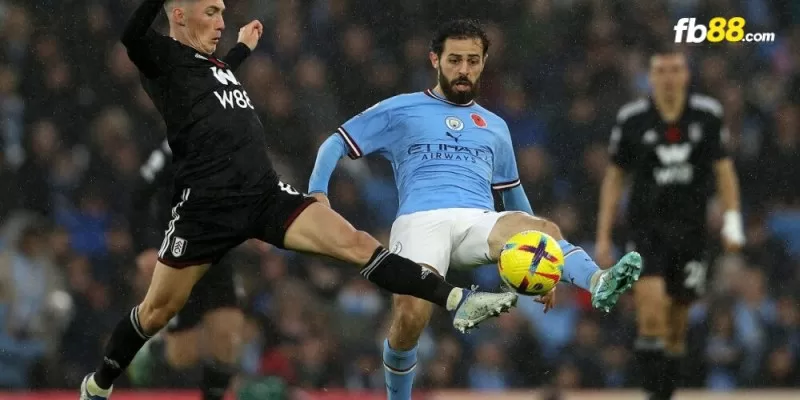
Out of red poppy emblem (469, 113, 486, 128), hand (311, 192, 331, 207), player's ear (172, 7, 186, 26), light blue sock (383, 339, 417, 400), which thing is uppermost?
player's ear (172, 7, 186, 26)

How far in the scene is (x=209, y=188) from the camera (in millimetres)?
5219

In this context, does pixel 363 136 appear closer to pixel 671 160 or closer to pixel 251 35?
pixel 251 35

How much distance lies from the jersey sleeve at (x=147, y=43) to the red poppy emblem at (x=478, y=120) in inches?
61.2

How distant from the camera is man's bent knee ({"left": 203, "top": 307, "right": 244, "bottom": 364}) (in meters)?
6.80

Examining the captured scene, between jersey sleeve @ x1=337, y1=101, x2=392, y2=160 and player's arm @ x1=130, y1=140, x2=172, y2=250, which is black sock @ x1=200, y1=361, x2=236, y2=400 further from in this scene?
jersey sleeve @ x1=337, y1=101, x2=392, y2=160

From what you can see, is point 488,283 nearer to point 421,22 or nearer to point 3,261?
point 421,22

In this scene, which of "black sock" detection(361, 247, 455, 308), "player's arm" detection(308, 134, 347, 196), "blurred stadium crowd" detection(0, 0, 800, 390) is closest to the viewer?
"black sock" detection(361, 247, 455, 308)

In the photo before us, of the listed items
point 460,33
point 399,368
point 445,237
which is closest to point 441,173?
point 445,237

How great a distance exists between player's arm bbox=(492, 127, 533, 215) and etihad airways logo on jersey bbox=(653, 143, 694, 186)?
1.80 m

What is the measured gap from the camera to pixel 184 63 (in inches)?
208

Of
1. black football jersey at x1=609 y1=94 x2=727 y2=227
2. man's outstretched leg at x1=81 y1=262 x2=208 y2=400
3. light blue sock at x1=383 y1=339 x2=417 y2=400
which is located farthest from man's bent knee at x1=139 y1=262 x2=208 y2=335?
black football jersey at x1=609 y1=94 x2=727 y2=227

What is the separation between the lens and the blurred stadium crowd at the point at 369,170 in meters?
8.73

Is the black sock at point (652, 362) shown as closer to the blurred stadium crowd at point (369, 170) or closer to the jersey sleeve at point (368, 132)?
the blurred stadium crowd at point (369, 170)

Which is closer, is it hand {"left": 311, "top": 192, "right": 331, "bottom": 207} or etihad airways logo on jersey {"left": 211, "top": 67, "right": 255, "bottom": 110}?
etihad airways logo on jersey {"left": 211, "top": 67, "right": 255, "bottom": 110}
